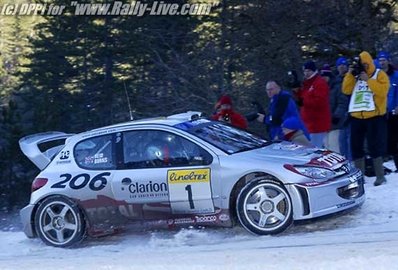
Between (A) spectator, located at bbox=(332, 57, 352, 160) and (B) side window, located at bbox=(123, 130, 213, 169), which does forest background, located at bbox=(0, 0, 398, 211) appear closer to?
(A) spectator, located at bbox=(332, 57, 352, 160)

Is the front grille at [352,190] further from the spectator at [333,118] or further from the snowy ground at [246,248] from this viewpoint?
the spectator at [333,118]

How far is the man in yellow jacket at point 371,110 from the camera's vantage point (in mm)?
10234

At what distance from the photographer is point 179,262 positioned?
7.15 m

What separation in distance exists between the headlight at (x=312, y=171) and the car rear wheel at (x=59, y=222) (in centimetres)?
269

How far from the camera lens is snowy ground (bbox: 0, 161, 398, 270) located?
6812 mm

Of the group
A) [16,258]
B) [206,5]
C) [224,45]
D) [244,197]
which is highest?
[206,5]

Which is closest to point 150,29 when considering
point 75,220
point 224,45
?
point 224,45

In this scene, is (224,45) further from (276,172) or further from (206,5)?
(276,172)

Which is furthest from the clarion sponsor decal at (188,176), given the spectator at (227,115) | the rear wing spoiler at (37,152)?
the spectator at (227,115)

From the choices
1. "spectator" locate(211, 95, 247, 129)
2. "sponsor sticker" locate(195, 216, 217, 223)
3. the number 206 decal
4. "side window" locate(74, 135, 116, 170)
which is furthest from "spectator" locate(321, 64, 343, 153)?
the number 206 decal

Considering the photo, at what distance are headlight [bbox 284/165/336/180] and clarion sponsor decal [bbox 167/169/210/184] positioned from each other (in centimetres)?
95

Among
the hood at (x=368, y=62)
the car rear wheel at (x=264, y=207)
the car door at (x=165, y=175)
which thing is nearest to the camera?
the car rear wheel at (x=264, y=207)

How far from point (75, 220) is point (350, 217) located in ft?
11.0

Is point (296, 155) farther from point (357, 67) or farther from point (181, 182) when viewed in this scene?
point (357, 67)
